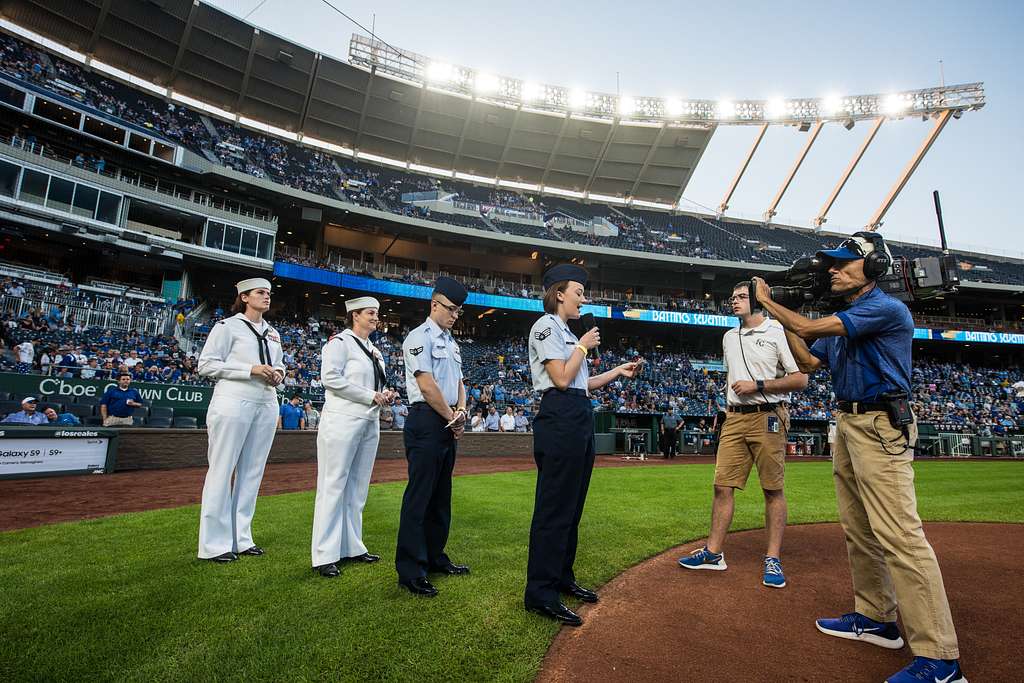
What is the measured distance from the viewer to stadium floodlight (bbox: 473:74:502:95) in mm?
36719

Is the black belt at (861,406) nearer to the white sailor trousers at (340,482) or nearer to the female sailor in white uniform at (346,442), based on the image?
the female sailor in white uniform at (346,442)

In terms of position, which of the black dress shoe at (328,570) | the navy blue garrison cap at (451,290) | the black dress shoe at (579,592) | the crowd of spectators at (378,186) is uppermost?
the crowd of spectators at (378,186)

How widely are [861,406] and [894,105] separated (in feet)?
147

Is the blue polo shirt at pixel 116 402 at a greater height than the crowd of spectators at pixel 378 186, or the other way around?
the crowd of spectators at pixel 378 186

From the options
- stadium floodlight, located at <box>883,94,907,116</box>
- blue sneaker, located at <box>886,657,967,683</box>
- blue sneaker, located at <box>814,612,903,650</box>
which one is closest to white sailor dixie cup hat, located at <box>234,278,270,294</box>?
blue sneaker, located at <box>814,612,903,650</box>

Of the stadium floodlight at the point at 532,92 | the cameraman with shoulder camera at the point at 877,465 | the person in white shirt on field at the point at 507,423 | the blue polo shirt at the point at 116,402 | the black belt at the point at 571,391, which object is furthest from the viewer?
the stadium floodlight at the point at 532,92

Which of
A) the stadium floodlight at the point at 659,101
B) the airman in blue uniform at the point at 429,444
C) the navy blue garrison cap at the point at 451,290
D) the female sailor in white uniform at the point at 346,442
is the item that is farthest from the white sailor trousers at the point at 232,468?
the stadium floodlight at the point at 659,101

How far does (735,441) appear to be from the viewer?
4.23 m

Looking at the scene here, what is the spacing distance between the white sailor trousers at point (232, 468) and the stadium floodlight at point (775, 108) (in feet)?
143

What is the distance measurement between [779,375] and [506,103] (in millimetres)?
38663

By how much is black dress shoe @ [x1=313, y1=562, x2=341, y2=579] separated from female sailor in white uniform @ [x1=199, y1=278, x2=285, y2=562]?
2.63 ft

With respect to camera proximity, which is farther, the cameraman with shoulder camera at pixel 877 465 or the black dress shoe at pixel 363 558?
the black dress shoe at pixel 363 558

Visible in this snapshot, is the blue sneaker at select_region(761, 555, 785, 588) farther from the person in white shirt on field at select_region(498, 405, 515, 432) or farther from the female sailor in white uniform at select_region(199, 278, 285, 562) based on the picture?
the person in white shirt on field at select_region(498, 405, 515, 432)

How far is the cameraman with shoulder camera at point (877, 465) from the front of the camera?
2.38 m
